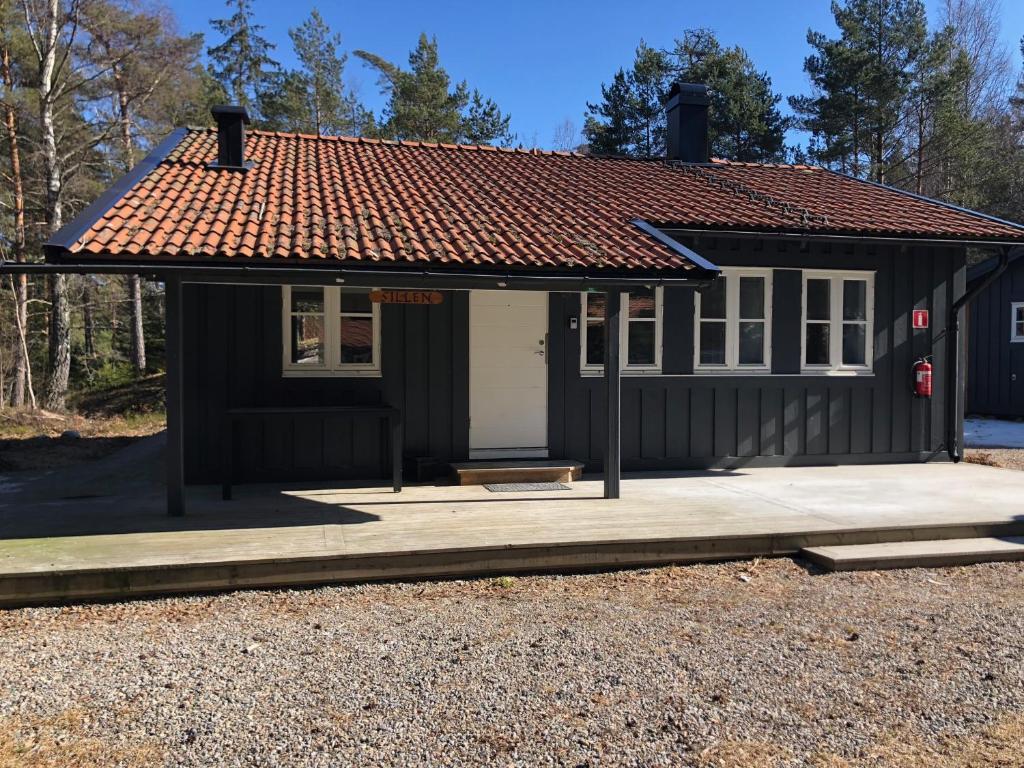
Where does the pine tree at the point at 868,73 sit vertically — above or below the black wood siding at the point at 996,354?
above

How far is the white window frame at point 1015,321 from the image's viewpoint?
17245 millimetres

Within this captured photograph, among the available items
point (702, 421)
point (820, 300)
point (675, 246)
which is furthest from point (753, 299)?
point (675, 246)

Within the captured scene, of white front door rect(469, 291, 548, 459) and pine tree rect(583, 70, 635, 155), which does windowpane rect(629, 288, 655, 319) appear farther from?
pine tree rect(583, 70, 635, 155)

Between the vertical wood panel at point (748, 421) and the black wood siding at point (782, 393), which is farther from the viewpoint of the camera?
the vertical wood panel at point (748, 421)

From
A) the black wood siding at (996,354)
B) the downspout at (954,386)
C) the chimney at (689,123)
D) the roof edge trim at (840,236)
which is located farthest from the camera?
the black wood siding at (996,354)

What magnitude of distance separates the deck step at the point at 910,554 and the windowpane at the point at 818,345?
3735mm

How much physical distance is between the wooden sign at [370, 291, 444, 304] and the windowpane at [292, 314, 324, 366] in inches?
25.8

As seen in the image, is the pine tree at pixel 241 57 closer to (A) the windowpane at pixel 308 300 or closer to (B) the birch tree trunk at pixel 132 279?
(B) the birch tree trunk at pixel 132 279

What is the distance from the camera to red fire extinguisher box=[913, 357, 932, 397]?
30.2 feet

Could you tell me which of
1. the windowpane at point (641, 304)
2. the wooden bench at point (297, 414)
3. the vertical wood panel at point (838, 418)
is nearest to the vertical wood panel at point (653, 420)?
the windowpane at point (641, 304)

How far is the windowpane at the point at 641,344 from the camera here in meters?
8.75

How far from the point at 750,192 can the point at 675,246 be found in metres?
3.37

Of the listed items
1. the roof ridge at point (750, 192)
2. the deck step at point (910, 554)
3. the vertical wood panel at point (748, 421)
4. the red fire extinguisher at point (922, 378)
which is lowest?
the deck step at point (910, 554)

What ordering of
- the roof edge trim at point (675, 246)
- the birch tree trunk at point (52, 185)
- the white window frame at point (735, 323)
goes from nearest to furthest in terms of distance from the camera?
the roof edge trim at point (675, 246), the white window frame at point (735, 323), the birch tree trunk at point (52, 185)
